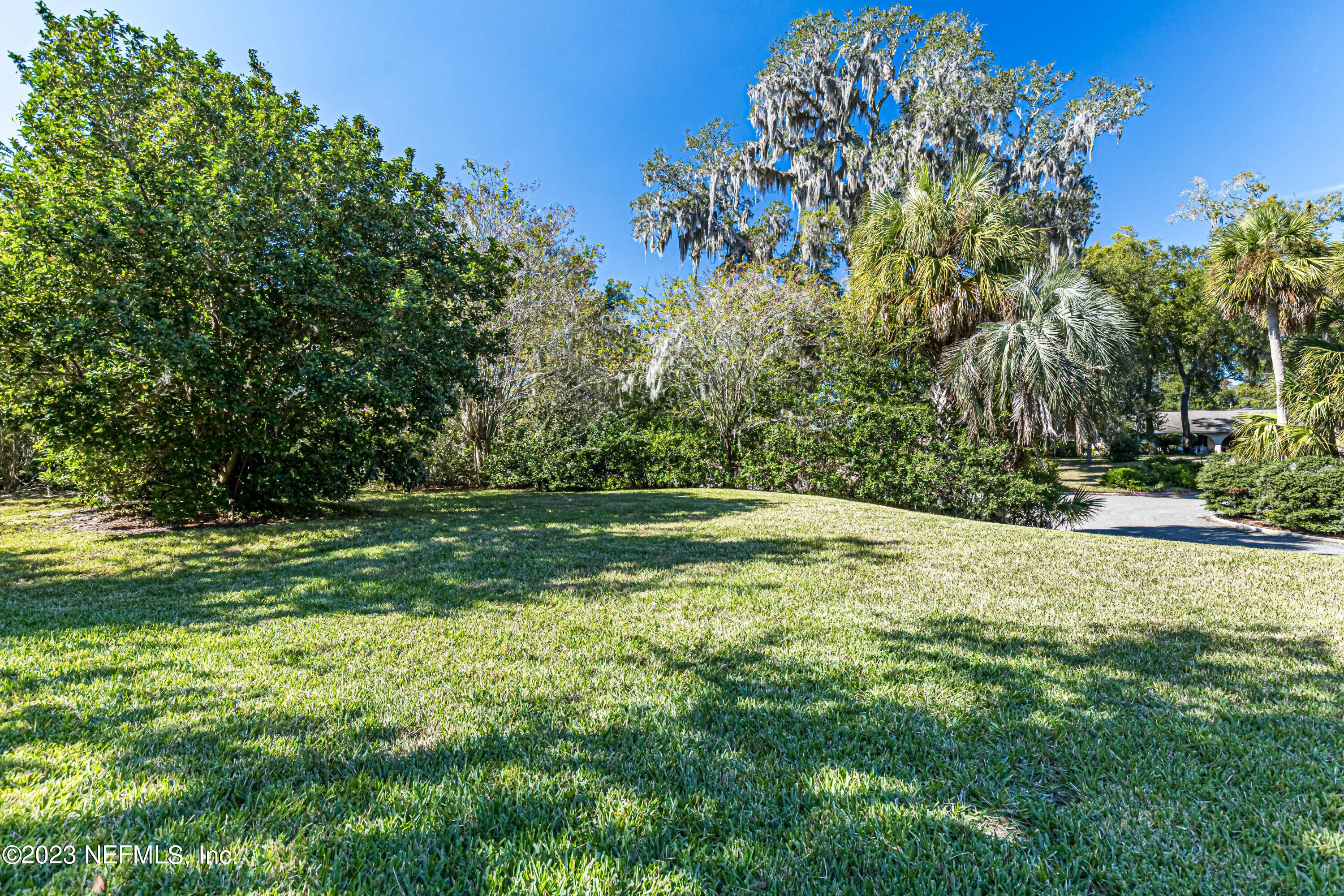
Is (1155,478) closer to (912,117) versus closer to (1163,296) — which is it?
(1163,296)

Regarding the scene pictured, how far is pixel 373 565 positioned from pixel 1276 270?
19.4 meters

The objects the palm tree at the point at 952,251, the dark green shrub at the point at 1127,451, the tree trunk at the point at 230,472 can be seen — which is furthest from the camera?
the dark green shrub at the point at 1127,451

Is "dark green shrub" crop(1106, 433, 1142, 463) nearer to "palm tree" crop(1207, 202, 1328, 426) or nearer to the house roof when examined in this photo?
the house roof

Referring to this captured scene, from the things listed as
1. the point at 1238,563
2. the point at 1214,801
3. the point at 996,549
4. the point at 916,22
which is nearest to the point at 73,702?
the point at 1214,801

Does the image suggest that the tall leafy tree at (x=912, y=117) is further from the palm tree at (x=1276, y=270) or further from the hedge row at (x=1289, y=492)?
the hedge row at (x=1289, y=492)

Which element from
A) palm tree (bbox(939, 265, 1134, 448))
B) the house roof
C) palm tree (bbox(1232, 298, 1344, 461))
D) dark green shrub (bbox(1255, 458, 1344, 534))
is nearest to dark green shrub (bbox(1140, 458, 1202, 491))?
palm tree (bbox(1232, 298, 1344, 461))

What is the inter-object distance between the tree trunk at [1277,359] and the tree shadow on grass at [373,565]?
544 inches

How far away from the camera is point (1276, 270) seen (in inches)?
492

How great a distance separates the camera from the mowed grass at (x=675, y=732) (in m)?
1.60

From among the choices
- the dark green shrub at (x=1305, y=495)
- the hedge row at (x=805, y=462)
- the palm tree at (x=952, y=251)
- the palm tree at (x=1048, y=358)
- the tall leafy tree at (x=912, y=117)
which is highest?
the tall leafy tree at (x=912, y=117)

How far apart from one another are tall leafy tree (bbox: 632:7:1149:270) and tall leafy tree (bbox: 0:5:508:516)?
52.6 feet

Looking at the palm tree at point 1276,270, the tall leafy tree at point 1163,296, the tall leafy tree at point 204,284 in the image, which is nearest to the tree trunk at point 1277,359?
the palm tree at point 1276,270

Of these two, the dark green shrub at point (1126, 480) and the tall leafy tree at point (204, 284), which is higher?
the tall leafy tree at point (204, 284)

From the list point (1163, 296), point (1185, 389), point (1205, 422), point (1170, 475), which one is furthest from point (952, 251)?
point (1205, 422)
